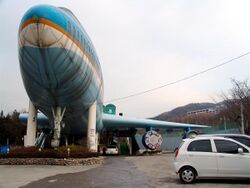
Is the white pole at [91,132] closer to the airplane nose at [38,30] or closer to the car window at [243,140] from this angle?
the airplane nose at [38,30]

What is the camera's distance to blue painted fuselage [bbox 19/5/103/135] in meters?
17.0

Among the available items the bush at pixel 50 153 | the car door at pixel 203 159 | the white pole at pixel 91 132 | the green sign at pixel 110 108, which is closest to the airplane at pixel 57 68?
the white pole at pixel 91 132

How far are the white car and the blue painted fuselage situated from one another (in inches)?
370

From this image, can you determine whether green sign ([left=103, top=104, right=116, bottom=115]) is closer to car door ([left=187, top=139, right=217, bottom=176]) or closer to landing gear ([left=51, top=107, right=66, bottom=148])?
landing gear ([left=51, top=107, right=66, bottom=148])

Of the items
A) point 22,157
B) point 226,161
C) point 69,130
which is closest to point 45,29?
point 22,157

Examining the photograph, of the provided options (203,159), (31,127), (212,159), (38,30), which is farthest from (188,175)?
(31,127)

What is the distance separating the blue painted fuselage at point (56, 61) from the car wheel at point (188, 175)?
989 centimetres

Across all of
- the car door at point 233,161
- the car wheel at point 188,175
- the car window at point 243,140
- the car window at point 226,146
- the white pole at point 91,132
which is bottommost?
the car wheel at point 188,175

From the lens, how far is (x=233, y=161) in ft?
35.8

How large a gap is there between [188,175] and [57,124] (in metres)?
11.4

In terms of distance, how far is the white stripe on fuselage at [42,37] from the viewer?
16.8 metres

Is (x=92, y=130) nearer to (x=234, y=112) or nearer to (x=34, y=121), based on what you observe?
(x=34, y=121)

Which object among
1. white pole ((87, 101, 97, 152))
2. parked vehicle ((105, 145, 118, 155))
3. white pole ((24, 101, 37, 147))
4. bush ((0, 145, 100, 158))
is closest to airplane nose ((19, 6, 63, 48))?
bush ((0, 145, 100, 158))

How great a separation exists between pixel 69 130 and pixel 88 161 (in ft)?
27.6
